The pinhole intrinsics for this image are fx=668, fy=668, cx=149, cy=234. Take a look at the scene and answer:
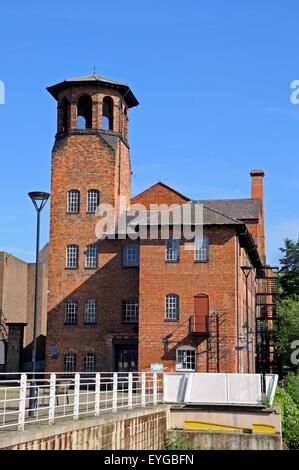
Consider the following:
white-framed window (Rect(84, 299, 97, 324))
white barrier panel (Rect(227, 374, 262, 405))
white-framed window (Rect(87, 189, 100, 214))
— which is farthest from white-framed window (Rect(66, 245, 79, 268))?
white barrier panel (Rect(227, 374, 262, 405))

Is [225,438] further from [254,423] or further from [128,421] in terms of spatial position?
[128,421]

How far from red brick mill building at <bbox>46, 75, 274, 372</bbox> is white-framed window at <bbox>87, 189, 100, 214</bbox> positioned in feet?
0.21

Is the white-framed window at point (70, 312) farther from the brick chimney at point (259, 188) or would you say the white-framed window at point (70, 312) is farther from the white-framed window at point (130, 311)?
the brick chimney at point (259, 188)

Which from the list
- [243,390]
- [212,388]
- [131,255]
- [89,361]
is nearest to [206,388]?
[212,388]

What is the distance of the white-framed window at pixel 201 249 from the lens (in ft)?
123

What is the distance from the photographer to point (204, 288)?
37.1 m

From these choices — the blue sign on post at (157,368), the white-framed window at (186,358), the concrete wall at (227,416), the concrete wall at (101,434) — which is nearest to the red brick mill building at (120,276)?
the white-framed window at (186,358)

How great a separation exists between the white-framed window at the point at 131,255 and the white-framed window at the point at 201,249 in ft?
16.3

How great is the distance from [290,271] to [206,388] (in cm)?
4661

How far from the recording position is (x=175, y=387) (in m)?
24.9

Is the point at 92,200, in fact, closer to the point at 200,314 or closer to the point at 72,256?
the point at 72,256

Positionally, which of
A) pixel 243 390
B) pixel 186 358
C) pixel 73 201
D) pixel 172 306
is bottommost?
pixel 243 390

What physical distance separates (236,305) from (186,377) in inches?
495
